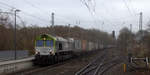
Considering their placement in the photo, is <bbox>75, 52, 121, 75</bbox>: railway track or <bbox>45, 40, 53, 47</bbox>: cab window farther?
<bbox>45, 40, 53, 47</bbox>: cab window

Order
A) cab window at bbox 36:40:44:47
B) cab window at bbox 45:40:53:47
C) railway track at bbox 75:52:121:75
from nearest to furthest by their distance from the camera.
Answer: railway track at bbox 75:52:121:75
cab window at bbox 45:40:53:47
cab window at bbox 36:40:44:47

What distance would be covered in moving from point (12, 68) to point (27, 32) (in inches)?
1047

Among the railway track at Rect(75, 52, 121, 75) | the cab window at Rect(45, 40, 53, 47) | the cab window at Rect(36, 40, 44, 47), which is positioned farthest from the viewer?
the cab window at Rect(36, 40, 44, 47)

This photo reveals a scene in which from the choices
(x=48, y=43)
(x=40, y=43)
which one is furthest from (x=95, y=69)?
(x=40, y=43)

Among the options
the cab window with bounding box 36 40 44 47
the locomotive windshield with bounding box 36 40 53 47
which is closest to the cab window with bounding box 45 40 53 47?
the locomotive windshield with bounding box 36 40 53 47

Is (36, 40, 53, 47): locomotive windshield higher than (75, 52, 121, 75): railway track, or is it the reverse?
(36, 40, 53, 47): locomotive windshield

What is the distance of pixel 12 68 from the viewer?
675 inches

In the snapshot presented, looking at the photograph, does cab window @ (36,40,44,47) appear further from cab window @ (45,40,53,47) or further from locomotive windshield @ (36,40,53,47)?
cab window @ (45,40,53,47)

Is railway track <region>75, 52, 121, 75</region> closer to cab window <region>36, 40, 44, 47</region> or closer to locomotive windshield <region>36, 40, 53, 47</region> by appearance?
locomotive windshield <region>36, 40, 53, 47</region>

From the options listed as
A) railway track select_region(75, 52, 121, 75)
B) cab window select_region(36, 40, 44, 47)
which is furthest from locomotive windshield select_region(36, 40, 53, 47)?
railway track select_region(75, 52, 121, 75)

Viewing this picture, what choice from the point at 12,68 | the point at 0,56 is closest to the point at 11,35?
the point at 0,56

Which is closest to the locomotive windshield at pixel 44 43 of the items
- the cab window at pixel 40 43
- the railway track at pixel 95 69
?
the cab window at pixel 40 43

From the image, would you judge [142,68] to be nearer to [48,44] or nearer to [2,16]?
[48,44]

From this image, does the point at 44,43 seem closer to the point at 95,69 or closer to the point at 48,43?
the point at 48,43
